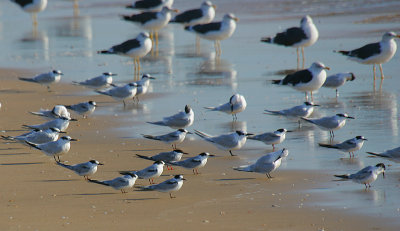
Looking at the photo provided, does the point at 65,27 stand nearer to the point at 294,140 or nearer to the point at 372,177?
the point at 294,140

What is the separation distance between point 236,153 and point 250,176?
1.18 metres

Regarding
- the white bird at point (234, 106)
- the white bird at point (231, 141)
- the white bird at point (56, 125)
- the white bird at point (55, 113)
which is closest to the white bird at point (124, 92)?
the white bird at point (55, 113)

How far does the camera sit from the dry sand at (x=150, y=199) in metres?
7.67

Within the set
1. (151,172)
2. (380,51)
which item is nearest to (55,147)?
(151,172)

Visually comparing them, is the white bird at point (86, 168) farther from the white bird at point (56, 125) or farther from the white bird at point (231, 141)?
the white bird at point (56, 125)

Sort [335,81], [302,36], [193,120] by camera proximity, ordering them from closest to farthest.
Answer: [193,120] → [335,81] → [302,36]

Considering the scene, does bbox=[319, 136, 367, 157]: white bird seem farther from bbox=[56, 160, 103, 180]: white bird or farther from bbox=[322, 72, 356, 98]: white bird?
bbox=[322, 72, 356, 98]: white bird

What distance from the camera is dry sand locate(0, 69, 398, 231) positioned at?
302 inches

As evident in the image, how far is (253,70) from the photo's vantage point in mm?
17688

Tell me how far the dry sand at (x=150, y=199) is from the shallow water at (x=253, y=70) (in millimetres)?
376

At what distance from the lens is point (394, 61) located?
17703 mm

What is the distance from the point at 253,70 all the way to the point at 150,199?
30.4ft

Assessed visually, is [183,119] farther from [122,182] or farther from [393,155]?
[393,155]

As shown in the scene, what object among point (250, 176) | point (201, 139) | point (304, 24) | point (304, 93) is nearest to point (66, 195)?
point (250, 176)
